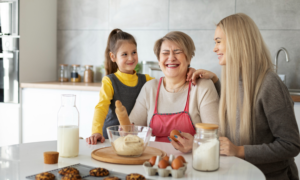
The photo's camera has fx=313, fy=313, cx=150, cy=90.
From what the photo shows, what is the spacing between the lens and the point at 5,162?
110 cm

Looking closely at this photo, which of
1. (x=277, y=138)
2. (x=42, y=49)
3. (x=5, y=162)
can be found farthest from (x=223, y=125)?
(x=42, y=49)

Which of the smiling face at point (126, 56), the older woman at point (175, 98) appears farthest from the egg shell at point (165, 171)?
the smiling face at point (126, 56)

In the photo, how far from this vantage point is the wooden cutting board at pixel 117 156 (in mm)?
1101

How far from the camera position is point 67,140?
1.17m

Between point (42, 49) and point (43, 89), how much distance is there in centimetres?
58

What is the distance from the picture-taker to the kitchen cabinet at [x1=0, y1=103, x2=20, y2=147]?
316cm

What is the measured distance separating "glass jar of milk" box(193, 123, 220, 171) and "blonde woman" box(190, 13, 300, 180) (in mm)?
260

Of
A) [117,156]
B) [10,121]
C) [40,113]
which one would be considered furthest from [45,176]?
[10,121]

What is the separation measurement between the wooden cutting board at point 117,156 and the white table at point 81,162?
0.7 inches

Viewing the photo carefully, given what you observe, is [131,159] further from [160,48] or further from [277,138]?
[160,48]

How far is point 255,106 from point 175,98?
47 cm

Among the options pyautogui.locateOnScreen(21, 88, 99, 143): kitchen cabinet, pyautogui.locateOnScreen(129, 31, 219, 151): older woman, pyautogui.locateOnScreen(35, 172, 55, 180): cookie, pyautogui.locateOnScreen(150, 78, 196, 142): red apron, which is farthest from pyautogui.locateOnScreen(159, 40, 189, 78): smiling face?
pyautogui.locateOnScreen(21, 88, 99, 143): kitchen cabinet

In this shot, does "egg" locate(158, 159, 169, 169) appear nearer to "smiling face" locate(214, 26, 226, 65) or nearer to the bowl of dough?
the bowl of dough

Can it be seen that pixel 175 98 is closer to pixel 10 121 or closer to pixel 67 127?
pixel 67 127
